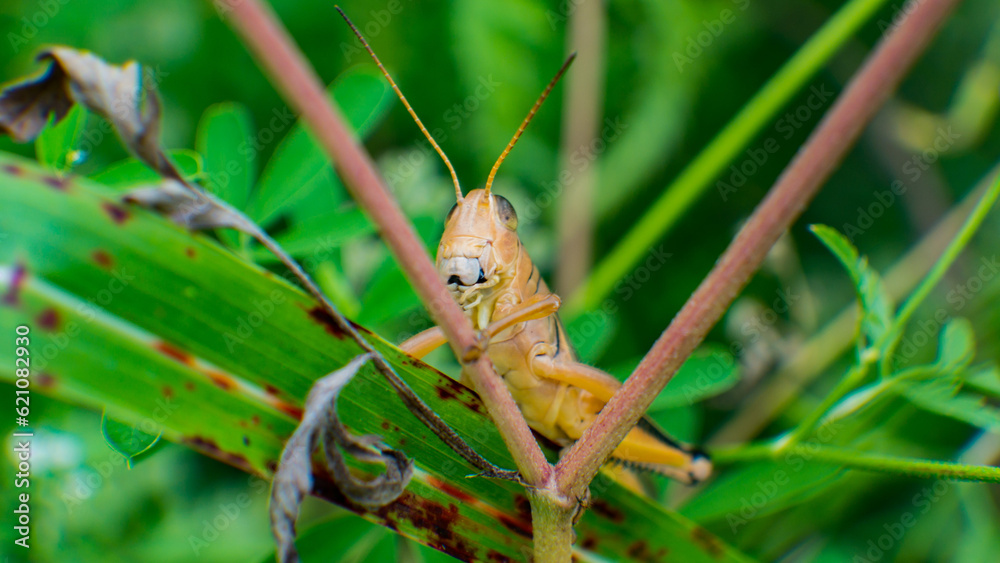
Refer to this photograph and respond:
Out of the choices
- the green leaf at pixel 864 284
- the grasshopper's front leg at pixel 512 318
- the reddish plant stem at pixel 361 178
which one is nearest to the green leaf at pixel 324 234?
the grasshopper's front leg at pixel 512 318

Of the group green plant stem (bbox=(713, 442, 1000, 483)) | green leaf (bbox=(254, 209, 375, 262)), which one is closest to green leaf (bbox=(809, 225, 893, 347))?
green plant stem (bbox=(713, 442, 1000, 483))

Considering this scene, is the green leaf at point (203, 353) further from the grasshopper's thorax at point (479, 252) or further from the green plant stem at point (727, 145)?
the green plant stem at point (727, 145)

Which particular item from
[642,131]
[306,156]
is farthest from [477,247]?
[642,131]

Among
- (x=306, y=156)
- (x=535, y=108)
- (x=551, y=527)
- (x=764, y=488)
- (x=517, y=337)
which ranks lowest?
(x=764, y=488)

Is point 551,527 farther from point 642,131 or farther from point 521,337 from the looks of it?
point 642,131

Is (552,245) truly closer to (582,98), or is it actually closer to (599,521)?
(582,98)
